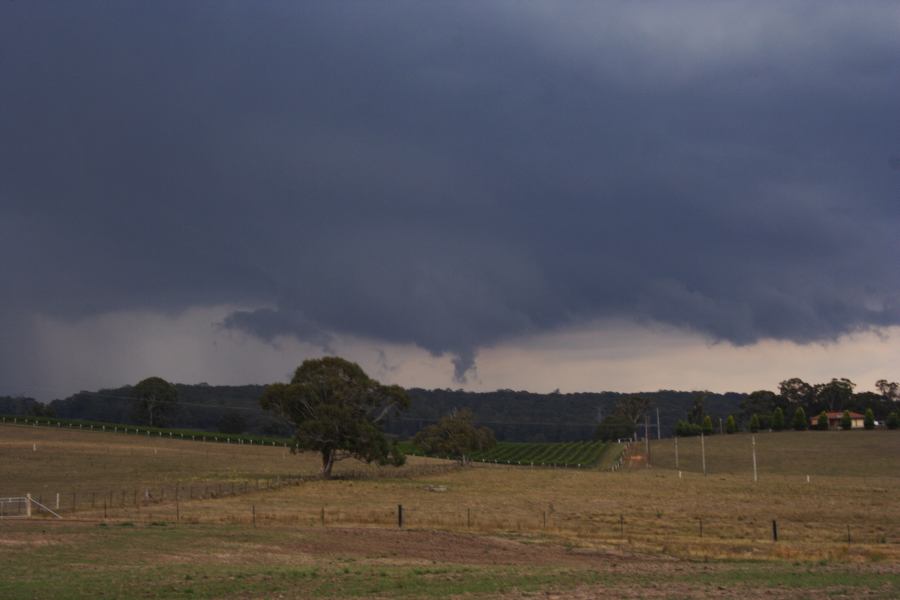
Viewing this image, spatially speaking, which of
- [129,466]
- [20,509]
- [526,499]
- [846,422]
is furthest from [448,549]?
[846,422]

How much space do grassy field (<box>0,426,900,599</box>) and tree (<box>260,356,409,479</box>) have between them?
3137 millimetres

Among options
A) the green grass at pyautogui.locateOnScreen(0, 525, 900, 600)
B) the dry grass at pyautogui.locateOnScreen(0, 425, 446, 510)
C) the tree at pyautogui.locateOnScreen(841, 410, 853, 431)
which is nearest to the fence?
the dry grass at pyautogui.locateOnScreen(0, 425, 446, 510)

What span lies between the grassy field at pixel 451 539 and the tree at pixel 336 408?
3137mm

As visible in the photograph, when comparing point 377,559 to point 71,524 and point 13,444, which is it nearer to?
point 71,524

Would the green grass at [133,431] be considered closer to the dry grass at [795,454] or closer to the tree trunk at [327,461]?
the tree trunk at [327,461]

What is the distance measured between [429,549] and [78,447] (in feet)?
306

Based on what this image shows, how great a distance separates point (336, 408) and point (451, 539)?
161 ft

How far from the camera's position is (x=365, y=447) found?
87.6m

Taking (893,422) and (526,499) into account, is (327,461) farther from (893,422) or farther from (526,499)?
(893,422)

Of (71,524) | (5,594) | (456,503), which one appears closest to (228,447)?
(456,503)

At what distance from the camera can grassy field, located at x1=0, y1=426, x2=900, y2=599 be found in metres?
25.6

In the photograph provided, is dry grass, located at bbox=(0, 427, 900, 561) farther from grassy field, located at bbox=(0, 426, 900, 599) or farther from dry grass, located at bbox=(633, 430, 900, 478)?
dry grass, located at bbox=(633, 430, 900, 478)

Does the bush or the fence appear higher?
the bush

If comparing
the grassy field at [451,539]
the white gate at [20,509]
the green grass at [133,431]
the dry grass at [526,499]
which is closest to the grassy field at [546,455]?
the dry grass at [526,499]
